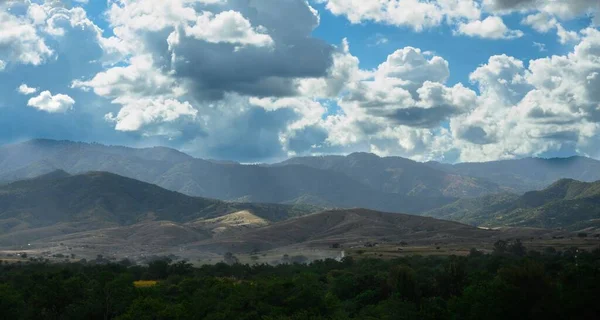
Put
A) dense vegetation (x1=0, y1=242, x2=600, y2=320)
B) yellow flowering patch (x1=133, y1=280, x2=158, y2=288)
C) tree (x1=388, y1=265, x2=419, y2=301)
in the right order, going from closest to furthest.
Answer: dense vegetation (x1=0, y1=242, x2=600, y2=320)
tree (x1=388, y1=265, x2=419, y2=301)
yellow flowering patch (x1=133, y1=280, x2=158, y2=288)

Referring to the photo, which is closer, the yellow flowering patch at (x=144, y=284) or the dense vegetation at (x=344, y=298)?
the dense vegetation at (x=344, y=298)

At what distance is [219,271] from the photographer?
121 meters

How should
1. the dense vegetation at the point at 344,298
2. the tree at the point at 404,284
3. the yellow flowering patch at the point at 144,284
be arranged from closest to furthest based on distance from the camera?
the dense vegetation at the point at 344,298 → the tree at the point at 404,284 → the yellow flowering patch at the point at 144,284

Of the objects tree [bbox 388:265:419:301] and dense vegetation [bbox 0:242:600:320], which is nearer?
dense vegetation [bbox 0:242:600:320]

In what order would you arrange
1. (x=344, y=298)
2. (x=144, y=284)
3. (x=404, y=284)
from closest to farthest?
(x=404, y=284) → (x=344, y=298) → (x=144, y=284)

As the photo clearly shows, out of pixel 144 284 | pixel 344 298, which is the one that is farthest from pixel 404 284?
pixel 144 284

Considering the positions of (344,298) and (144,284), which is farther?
(144,284)

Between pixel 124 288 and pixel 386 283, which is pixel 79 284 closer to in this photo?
pixel 124 288

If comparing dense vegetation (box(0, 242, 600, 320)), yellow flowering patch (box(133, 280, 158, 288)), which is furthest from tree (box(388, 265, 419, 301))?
yellow flowering patch (box(133, 280, 158, 288))

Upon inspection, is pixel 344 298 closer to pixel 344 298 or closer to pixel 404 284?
pixel 344 298

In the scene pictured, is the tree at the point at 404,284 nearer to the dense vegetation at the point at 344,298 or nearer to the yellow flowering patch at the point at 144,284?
the dense vegetation at the point at 344,298

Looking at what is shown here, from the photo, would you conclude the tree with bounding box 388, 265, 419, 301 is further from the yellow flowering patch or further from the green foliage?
the yellow flowering patch

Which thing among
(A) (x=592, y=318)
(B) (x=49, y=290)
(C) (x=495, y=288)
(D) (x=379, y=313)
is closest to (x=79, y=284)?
(B) (x=49, y=290)

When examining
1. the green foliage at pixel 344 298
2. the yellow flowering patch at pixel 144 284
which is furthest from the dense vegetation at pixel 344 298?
the yellow flowering patch at pixel 144 284
